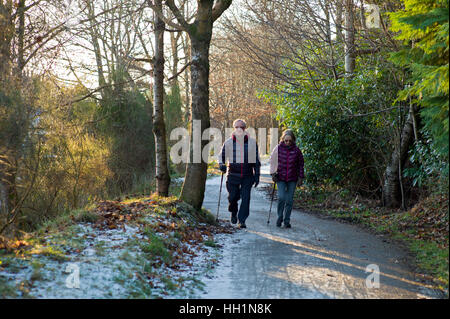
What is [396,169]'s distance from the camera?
12.4 m

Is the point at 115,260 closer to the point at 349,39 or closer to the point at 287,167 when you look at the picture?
the point at 287,167

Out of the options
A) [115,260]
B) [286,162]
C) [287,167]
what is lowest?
[115,260]

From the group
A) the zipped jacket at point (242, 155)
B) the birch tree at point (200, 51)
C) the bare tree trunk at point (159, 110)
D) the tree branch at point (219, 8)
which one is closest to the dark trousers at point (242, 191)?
the zipped jacket at point (242, 155)

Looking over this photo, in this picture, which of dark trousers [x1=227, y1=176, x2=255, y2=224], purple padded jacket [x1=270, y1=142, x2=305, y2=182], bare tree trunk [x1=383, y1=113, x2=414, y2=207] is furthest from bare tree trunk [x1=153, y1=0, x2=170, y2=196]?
bare tree trunk [x1=383, y1=113, x2=414, y2=207]

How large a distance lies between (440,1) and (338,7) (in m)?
7.53

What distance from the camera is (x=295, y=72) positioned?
1698cm

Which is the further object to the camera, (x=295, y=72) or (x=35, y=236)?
(x=295, y=72)

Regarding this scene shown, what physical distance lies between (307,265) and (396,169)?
6261 millimetres

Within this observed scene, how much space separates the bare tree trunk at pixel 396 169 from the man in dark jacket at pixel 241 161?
4041 mm

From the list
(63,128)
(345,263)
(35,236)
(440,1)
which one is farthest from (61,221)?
(440,1)

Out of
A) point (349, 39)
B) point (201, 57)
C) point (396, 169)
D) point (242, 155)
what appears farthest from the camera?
point (349, 39)

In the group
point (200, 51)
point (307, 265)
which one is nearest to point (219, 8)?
point (200, 51)

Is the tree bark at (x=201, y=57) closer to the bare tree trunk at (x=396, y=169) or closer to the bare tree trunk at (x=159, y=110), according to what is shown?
the bare tree trunk at (x=159, y=110)

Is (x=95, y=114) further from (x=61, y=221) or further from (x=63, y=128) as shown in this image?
(x=61, y=221)
